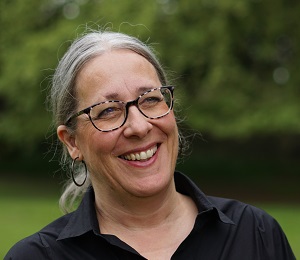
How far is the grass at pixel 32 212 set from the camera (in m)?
11.5

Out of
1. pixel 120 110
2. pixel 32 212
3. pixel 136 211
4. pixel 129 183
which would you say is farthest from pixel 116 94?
pixel 32 212

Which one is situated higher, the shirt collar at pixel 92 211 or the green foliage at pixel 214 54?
the green foliage at pixel 214 54

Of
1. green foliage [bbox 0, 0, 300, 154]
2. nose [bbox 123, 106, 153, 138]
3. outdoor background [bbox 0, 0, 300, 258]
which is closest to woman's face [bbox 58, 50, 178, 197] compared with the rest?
nose [bbox 123, 106, 153, 138]

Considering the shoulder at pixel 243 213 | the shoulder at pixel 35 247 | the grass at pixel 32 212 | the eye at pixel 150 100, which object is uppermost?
the eye at pixel 150 100

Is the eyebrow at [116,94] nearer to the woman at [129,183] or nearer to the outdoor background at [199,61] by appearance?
the woman at [129,183]

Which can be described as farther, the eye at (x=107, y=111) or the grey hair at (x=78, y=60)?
the grey hair at (x=78, y=60)

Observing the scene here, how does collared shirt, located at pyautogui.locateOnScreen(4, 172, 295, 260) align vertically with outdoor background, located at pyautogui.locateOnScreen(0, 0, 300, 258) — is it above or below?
below

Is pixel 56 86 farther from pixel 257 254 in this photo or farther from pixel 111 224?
pixel 257 254

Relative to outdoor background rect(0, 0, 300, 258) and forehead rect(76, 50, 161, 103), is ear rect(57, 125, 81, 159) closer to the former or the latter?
forehead rect(76, 50, 161, 103)

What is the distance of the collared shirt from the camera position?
237 cm

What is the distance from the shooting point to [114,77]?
2.46 metres

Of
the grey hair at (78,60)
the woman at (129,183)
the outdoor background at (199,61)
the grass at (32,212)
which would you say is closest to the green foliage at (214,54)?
the outdoor background at (199,61)

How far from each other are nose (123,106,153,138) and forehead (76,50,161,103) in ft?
0.24

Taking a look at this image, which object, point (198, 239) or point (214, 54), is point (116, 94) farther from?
point (214, 54)
